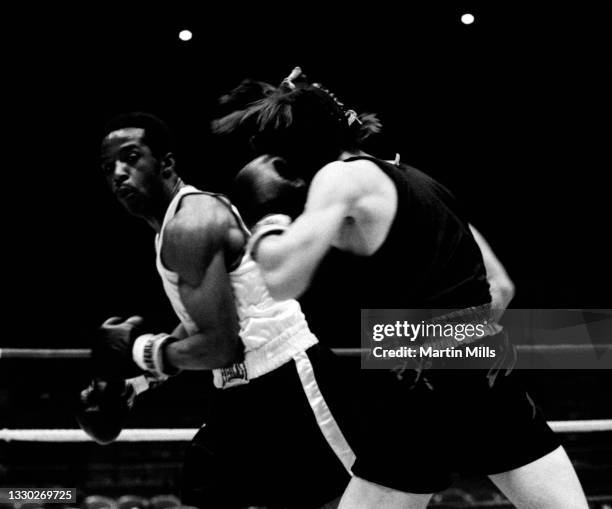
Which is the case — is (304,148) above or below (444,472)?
above

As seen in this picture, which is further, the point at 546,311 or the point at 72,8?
the point at 546,311

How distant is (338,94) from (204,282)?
3.81 metres

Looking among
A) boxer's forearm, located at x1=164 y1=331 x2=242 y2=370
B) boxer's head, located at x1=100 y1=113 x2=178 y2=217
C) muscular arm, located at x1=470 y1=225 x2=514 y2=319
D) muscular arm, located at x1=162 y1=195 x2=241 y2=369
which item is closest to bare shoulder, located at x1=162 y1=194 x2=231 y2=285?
muscular arm, located at x1=162 y1=195 x2=241 y2=369

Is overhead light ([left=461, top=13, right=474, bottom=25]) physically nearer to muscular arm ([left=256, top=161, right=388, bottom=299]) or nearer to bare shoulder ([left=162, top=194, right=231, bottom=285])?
bare shoulder ([left=162, top=194, right=231, bottom=285])

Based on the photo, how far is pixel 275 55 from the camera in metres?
4.93

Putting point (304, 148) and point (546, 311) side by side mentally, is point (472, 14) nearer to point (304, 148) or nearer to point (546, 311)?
point (546, 311)

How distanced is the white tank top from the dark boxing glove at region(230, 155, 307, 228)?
0.62ft

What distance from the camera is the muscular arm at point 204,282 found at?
4.95 ft

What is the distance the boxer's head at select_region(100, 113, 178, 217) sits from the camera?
1730 mm

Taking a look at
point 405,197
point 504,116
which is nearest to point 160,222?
point 405,197

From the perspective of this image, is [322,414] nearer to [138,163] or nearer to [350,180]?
[350,180]

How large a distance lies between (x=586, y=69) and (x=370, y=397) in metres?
4.43

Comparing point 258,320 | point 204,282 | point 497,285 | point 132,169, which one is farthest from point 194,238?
point 497,285

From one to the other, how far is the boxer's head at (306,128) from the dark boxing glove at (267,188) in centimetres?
35
